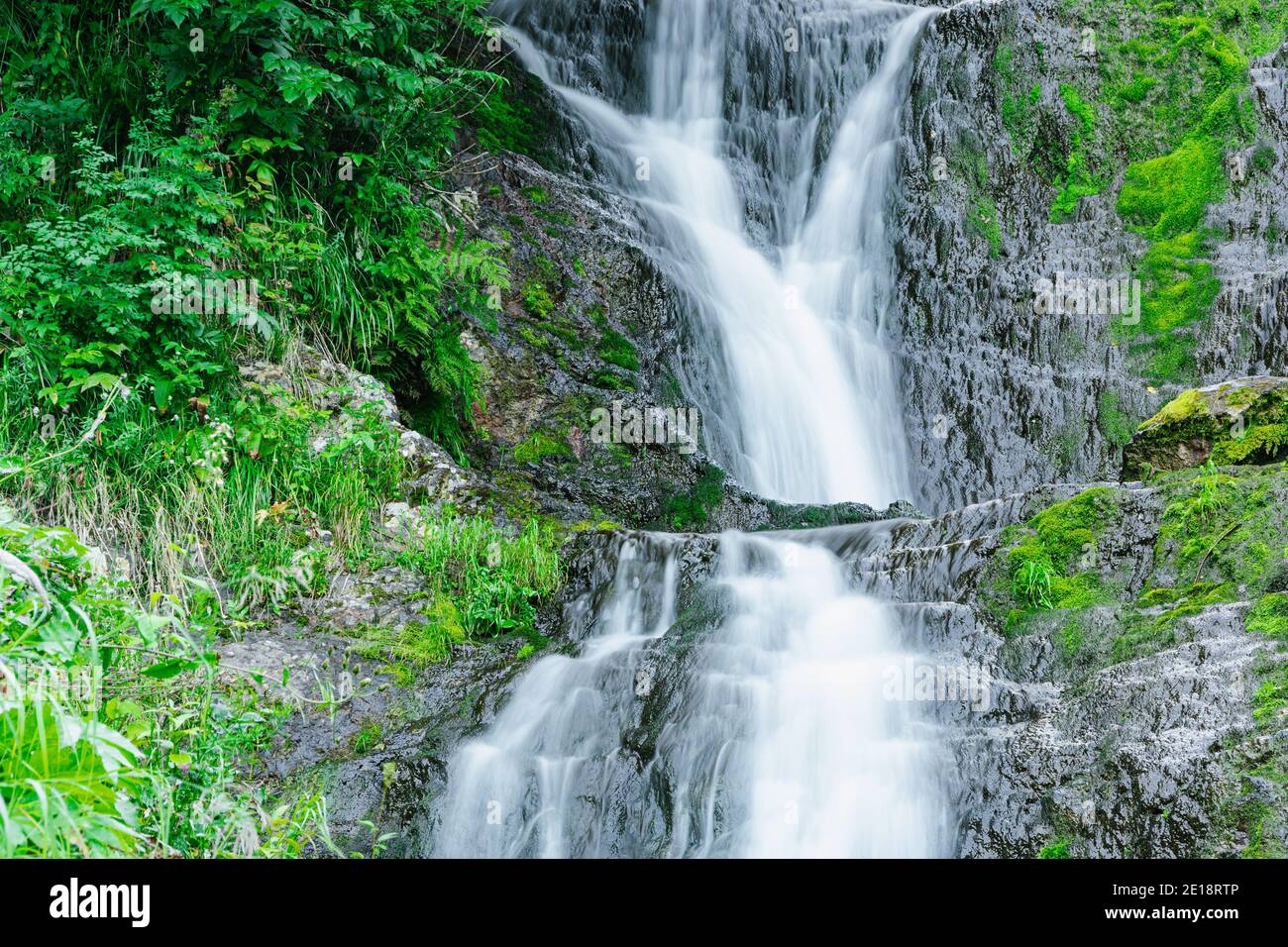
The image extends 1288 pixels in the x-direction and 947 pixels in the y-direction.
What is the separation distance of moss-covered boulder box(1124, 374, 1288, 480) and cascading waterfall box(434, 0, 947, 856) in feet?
7.02

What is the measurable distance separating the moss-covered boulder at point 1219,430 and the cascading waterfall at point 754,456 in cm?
214

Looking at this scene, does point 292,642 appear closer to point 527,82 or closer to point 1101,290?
point 527,82

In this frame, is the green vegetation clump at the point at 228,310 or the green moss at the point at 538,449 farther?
the green moss at the point at 538,449

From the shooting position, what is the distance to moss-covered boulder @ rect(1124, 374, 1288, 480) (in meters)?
5.96

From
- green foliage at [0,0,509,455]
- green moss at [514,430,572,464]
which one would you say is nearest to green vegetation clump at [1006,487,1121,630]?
A: green moss at [514,430,572,464]

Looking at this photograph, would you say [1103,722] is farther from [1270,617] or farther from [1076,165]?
[1076,165]

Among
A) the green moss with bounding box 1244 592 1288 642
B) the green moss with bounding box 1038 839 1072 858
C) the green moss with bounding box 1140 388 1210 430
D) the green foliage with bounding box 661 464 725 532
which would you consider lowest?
the green moss with bounding box 1038 839 1072 858

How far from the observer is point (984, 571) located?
18.4 ft

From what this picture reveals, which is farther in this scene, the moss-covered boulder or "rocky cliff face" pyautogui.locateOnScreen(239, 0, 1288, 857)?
the moss-covered boulder

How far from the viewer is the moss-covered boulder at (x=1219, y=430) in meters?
5.96

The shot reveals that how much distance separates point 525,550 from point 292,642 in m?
1.69

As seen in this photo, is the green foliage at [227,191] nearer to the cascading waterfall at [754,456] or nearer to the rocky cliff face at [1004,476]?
the rocky cliff face at [1004,476]

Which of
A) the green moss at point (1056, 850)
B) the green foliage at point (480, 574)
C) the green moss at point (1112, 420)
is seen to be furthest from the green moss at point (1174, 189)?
the green moss at point (1056, 850)

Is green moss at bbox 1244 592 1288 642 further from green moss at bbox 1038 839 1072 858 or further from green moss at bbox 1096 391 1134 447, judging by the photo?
green moss at bbox 1096 391 1134 447
